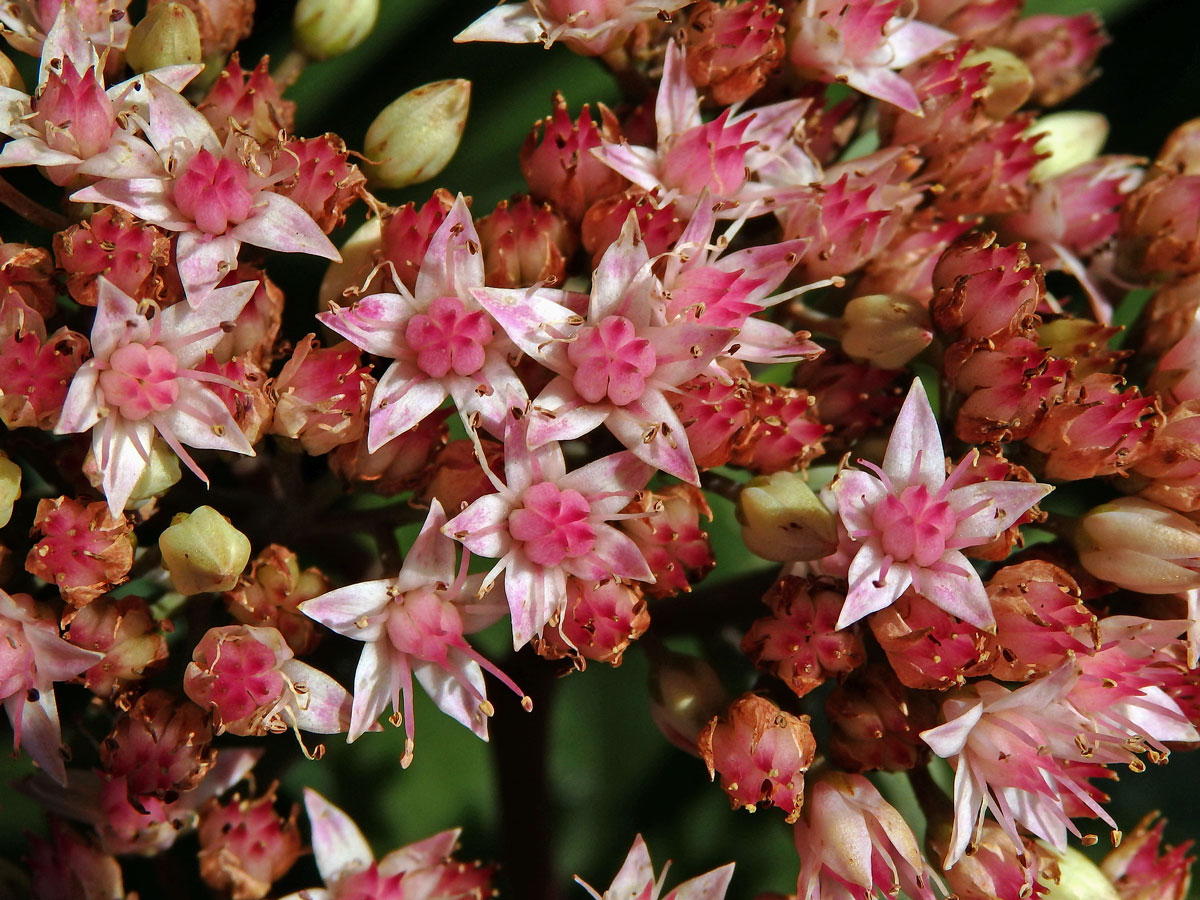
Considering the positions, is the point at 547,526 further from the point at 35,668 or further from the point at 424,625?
the point at 35,668

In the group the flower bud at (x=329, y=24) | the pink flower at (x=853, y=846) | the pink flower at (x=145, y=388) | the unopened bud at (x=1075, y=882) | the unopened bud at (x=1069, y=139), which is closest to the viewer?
the pink flower at (x=145, y=388)

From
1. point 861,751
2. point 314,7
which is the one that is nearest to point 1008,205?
point 861,751

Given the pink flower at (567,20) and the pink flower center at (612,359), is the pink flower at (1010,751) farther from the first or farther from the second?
the pink flower at (567,20)

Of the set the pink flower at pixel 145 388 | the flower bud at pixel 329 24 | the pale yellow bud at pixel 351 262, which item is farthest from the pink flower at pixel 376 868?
the flower bud at pixel 329 24

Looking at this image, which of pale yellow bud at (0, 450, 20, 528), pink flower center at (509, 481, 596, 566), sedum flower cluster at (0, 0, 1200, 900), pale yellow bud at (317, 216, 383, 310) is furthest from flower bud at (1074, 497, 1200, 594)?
pale yellow bud at (0, 450, 20, 528)

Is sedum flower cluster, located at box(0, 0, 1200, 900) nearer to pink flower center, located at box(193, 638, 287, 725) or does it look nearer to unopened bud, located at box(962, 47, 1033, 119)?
pink flower center, located at box(193, 638, 287, 725)

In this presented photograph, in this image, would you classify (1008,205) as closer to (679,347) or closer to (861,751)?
(679,347)

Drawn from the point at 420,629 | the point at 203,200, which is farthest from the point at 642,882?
the point at 203,200

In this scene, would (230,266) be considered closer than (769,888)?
Yes
